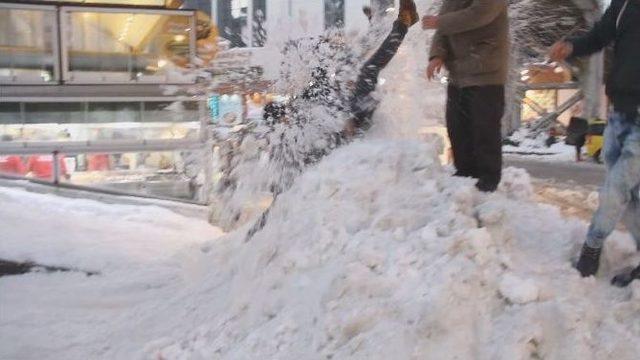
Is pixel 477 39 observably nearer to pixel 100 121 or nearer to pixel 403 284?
pixel 403 284

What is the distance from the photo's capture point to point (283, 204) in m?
4.12

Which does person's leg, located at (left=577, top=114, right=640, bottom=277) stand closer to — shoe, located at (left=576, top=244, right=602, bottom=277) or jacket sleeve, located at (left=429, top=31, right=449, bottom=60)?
shoe, located at (left=576, top=244, right=602, bottom=277)

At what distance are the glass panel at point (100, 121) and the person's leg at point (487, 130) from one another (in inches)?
227

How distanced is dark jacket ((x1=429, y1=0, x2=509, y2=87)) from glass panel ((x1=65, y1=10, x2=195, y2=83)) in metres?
5.76

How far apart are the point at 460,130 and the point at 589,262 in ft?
4.18

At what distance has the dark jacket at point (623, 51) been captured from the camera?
326cm

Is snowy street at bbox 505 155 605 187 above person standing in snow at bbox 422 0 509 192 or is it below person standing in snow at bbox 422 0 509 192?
below

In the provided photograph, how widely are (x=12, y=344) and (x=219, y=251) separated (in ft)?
4.65

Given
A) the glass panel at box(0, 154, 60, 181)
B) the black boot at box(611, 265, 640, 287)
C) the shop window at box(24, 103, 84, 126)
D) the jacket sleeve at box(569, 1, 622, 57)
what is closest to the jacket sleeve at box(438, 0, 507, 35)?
the jacket sleeve at box(569, 1, 622, 57)

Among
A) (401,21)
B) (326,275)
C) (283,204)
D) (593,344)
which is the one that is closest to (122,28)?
(401,21)

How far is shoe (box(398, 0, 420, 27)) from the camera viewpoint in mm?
4832

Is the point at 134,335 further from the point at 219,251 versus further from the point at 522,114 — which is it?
the point at 522,114

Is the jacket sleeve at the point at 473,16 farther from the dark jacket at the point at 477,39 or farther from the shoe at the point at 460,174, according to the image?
the shoe at the point at 460,174

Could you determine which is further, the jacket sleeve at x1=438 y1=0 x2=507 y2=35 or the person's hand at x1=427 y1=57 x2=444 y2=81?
the person's hand at x1=427 y1=57 x2=444 y2=81
